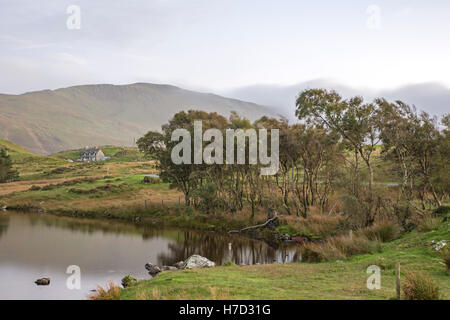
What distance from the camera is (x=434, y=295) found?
11.3 metres

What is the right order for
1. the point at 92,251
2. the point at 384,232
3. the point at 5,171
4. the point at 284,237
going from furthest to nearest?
the point at 5,171 → the point at 284,237 → the point at 92,251 → the point at 384,232

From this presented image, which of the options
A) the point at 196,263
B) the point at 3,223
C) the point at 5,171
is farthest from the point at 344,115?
the point at 5,171

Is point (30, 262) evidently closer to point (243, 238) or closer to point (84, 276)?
point (84, 276)

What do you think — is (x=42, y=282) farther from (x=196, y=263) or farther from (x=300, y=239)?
(x=300, y=239)

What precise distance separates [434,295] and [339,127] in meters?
27.1

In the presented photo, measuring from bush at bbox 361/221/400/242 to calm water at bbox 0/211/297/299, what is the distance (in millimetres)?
6443

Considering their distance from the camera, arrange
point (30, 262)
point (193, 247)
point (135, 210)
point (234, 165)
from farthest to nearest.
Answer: point (135, 210) < point (234, 165) < point (193, 247) < point (30, 262)

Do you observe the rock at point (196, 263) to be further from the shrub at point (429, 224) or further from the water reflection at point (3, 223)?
the water reflection at point (3, 223)

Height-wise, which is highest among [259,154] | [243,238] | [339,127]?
[339,127]

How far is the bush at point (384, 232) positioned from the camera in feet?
90.0

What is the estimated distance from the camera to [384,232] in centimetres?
2767

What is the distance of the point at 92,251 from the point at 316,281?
79.4 feet

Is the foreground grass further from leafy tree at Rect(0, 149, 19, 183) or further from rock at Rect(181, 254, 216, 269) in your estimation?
leafy tree at Rect(0, 149, 19, 183)
